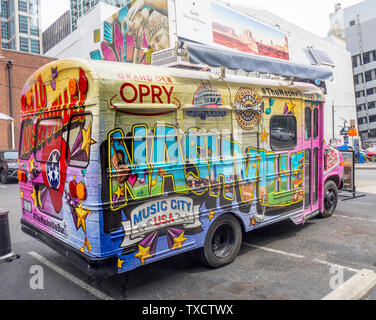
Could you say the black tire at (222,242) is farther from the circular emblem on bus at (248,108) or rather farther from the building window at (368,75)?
the building window at (368,75)

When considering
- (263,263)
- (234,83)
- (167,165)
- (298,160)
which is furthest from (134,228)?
(298,160)

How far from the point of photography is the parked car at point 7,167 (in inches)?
609

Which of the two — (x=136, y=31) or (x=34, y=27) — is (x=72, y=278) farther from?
(x=34, y=27)

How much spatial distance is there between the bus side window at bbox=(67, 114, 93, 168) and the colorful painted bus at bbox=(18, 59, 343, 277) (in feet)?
0.07

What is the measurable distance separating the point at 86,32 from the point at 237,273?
61.5 meters

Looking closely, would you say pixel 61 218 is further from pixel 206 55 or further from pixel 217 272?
pixel 206 55

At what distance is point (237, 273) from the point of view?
4598 mm

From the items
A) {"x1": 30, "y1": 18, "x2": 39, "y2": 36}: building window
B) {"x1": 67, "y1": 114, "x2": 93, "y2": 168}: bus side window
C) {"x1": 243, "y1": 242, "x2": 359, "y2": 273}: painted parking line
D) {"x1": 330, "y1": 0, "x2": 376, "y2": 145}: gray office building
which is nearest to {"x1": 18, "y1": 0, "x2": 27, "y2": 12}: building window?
{"x1": 30, "y1": 18, "x2": 39, "y2": 36}: building window

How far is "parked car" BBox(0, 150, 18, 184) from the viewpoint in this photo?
1548 cm

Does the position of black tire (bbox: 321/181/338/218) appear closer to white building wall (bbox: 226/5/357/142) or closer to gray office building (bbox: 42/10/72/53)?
white building wall (bbox: 226/5/357/142)

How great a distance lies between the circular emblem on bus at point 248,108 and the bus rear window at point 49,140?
2507mm

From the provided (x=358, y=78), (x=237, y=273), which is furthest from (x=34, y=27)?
(x=237, y=273)

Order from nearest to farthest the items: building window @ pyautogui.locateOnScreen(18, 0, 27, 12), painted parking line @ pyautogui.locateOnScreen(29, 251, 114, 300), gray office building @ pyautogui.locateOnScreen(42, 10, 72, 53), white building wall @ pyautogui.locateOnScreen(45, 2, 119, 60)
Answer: painted parking line @ pyautogui.locateOnScreen(29, 251, 114, 300), white building wall @ pyautogui.locateOnScreen(45, 2, 119, 60), gray office building @ pyautogui.locateOnScreen(42, 10, 72, 53), building window @ pyautogui.locateOnScreen(18, 0, 27, 12)

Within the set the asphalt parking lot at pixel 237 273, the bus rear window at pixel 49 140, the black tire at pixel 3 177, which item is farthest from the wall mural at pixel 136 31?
the asphalt parking lot at pixel 237 273
